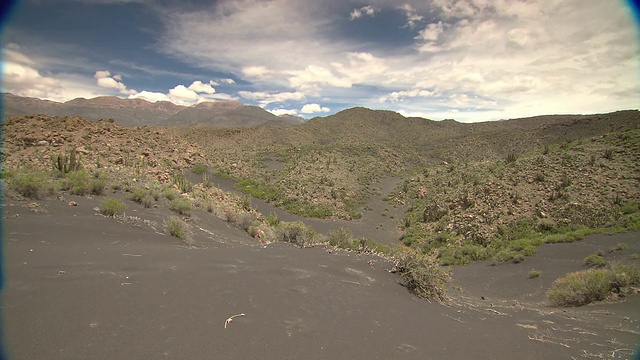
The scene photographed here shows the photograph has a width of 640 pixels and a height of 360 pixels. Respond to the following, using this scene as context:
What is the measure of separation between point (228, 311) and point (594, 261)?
1442 centimetres

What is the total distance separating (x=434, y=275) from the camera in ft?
25.9

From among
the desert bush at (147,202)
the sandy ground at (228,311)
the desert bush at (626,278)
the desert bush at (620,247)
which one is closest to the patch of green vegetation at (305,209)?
the desert bush at (147,202)

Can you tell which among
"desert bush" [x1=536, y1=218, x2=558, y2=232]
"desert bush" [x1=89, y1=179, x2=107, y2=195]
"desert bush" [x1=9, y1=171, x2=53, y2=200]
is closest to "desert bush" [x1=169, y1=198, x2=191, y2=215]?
"desert bush" [x1=89, y1=179, x2=107, y2=195]

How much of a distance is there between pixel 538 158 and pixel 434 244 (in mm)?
14843

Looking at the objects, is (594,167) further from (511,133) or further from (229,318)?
(511,133)

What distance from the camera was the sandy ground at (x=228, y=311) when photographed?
3.82 m

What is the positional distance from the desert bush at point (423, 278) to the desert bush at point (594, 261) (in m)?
7.92

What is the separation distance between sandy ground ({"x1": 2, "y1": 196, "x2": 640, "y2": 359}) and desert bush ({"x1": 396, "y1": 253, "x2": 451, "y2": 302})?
0.44 m

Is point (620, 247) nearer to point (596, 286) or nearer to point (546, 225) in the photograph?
point (546, 225)

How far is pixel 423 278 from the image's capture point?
791cm

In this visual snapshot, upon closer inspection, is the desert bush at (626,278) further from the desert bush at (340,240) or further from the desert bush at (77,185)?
the desert bush at (77,185)

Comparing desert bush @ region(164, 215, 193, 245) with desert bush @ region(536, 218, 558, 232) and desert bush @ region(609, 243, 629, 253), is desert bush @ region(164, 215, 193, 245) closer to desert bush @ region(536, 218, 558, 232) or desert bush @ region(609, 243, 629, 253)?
desert bush @ region(609, 243, 629, 253)

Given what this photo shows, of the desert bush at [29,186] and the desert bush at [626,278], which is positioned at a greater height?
the desert bush at [29,186]

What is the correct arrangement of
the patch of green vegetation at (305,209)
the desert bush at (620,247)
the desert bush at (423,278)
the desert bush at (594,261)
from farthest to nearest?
the patch of green vegetation at (305,209) → the desert bush at (620,247) → the desert bush at (594,261) → the desert bush at (423,278)
